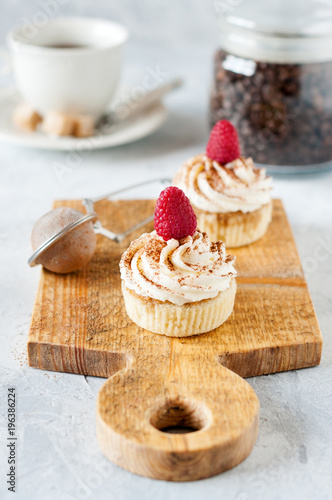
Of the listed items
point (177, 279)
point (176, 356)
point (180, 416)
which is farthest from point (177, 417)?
point (177, 279)

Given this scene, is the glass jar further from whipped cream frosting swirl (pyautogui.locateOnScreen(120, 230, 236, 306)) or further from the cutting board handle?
the cutting board handle

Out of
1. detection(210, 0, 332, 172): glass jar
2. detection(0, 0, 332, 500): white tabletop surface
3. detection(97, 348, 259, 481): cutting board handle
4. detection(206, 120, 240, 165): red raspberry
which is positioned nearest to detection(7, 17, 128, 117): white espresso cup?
detection(0, 0, 332, 500): white tabletop surface

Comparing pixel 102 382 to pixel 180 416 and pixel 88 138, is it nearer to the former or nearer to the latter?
pixel 180 416

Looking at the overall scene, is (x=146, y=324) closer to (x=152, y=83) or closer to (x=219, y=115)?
(x=219, y=115)

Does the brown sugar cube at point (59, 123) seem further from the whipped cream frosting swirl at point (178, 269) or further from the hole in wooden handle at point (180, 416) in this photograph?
the hole in wooden handle at point (180, 416)

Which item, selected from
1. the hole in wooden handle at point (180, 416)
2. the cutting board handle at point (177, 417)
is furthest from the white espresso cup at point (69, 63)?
the hole in wooden handle at point (180, 416)
